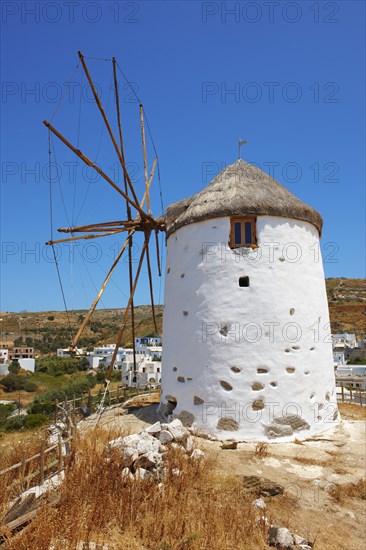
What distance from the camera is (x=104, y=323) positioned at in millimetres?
88062

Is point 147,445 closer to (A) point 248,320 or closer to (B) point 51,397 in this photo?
(A) point 248,320

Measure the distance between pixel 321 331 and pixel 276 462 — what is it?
3.51 meters

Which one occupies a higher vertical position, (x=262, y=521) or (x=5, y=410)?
(x=262, y=521)

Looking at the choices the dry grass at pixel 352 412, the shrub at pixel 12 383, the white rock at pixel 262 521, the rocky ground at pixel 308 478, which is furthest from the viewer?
the shrub at pixel 12 383

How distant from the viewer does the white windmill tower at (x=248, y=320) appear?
8.80 m

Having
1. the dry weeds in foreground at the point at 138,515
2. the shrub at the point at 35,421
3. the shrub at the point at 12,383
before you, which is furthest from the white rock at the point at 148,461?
the shrub at the point at 12,383

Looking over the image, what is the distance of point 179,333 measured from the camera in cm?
988

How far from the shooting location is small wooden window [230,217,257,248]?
30.9 ft

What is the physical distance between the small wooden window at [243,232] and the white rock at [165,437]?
4226mm

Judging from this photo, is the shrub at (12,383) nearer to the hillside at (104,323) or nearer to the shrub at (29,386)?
the shrub at (29,386)

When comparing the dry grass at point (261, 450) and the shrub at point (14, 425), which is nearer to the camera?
the dry grass at point (261, 450)

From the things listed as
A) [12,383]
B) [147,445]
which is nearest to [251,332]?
[147,445]

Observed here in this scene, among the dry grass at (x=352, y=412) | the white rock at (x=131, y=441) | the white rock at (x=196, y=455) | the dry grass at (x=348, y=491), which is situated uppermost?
the white rock at (x=131, y=441)

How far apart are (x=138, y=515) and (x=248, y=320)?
5157 mm
